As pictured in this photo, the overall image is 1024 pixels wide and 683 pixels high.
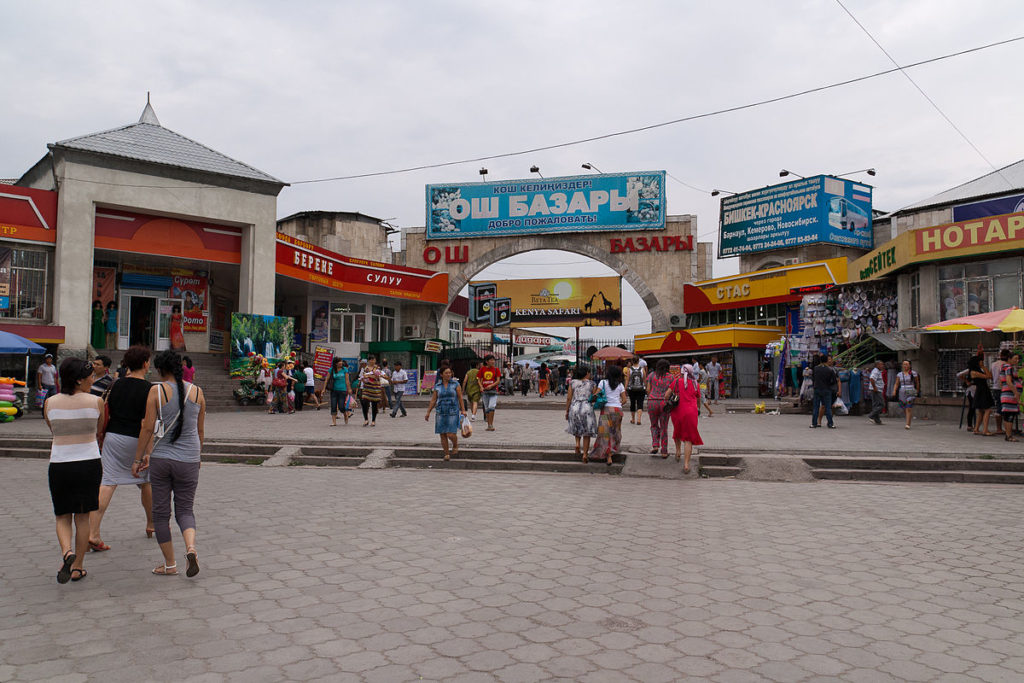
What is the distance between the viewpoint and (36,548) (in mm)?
5828

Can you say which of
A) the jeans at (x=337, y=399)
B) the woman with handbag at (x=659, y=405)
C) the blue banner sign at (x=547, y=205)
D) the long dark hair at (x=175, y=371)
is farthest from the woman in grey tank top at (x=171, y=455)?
the blue banner sign at (x=547, y=205)

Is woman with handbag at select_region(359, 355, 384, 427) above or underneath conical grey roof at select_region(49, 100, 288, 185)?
underneath

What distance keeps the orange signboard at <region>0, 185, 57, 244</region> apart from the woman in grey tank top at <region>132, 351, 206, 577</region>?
17.6 m

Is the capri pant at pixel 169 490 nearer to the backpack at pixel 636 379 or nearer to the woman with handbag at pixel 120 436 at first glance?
the woman with handbag at pixel 120 436

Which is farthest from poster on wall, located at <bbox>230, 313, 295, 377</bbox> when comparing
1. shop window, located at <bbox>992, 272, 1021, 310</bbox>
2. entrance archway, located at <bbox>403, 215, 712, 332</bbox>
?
shop window, located at <bbox>992, 272, 1021, 310</bbox>

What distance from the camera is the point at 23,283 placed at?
1953 cm

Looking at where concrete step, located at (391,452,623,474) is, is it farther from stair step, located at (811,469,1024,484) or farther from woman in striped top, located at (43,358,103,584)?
woman in striped top, located at (43,358,103,584)

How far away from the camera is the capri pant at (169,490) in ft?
16.5

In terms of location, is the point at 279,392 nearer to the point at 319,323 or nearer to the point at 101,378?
the point at 319,323

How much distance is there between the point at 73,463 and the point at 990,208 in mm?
33292

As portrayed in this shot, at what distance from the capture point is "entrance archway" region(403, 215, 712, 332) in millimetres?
35125

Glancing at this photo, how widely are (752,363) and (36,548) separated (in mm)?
28758

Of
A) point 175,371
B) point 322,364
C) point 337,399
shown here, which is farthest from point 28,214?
point 175,371

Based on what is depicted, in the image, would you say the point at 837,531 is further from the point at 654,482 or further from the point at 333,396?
the point at 333,396
